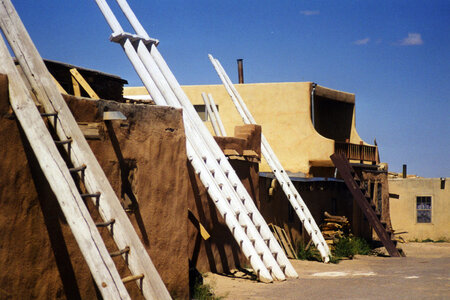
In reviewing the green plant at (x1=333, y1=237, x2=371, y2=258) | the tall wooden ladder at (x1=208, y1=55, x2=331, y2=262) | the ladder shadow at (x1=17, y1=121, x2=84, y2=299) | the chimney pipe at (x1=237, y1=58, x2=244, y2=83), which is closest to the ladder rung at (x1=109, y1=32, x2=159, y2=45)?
the tall wooden ladder at (x1=208, y1=55, x2=331, y2=262)

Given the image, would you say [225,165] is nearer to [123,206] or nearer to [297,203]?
[297,203]

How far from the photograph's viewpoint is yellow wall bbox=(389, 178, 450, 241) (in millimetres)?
27797

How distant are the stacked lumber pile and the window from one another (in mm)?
8915

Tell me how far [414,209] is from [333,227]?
32.2ft

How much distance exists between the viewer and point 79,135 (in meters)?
6.53

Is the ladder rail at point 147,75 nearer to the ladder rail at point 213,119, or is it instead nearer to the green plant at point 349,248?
the ladder rail at point 213,119

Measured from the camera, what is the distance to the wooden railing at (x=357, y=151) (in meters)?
21.3

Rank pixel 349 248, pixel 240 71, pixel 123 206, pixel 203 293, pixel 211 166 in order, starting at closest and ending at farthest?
pixel 123 206 → pixel 203 293 → pixel 211 166 → pixel 349 248 → pixel 240 71

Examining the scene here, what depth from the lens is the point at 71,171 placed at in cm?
623

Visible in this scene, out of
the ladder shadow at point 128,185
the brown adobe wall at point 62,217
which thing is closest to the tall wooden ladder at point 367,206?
the brown adobe wall at point 62,217

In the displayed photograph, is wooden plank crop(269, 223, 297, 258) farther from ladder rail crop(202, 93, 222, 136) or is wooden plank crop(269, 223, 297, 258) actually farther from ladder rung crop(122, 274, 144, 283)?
ladder rung crop(122, 274, 144, 283)

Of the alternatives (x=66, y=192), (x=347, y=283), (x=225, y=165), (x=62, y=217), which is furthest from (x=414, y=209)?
(x=66, y=192)

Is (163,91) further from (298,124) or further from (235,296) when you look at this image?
(298,124)

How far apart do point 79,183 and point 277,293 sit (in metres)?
4.44
